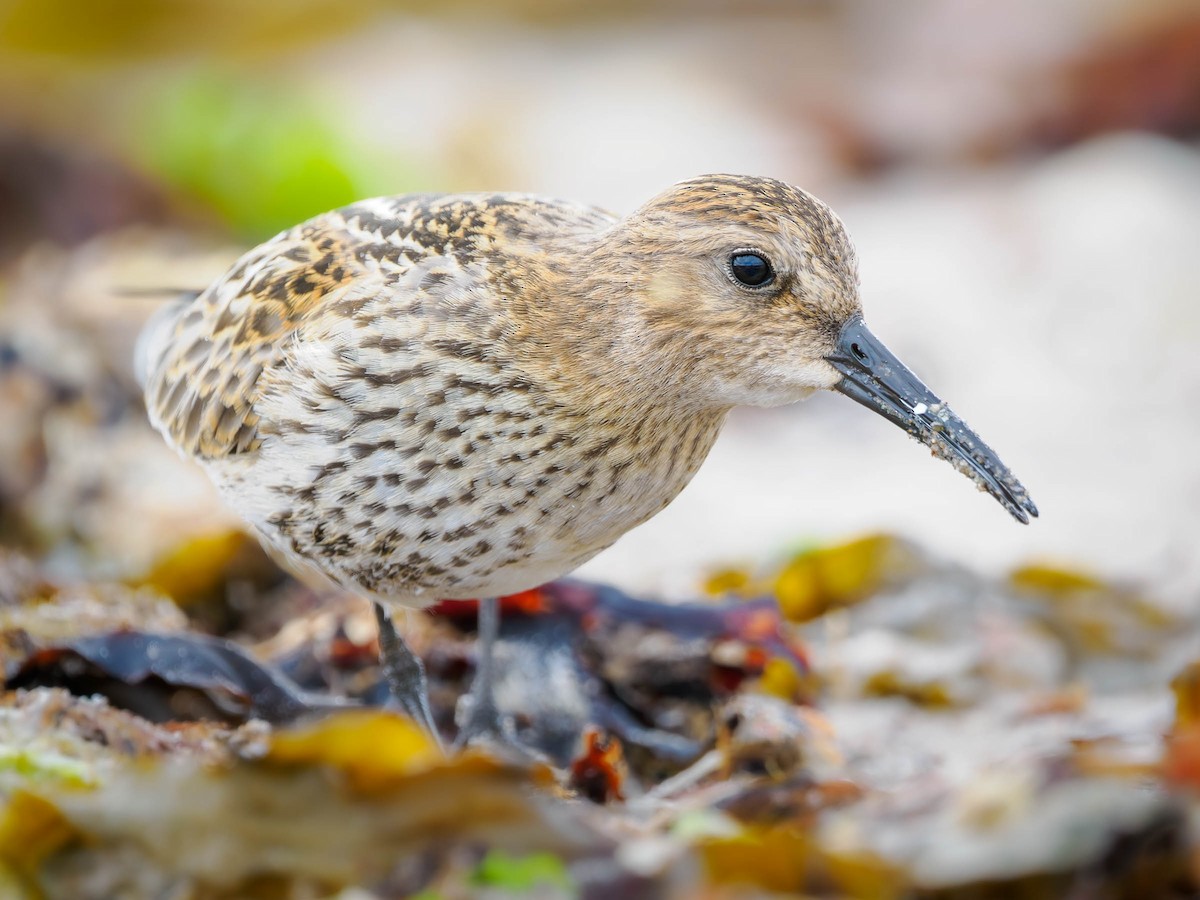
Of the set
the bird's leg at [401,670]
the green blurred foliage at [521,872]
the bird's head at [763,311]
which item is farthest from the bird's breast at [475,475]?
the green blurred foliage at [521,872]

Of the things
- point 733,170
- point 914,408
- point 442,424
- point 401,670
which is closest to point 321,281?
point 442,424

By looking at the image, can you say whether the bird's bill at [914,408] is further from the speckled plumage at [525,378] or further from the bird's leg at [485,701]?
the bird's leg at [485,701]

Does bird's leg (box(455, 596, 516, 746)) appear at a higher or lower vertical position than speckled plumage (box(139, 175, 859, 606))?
lower

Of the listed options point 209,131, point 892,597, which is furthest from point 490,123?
point 892,597

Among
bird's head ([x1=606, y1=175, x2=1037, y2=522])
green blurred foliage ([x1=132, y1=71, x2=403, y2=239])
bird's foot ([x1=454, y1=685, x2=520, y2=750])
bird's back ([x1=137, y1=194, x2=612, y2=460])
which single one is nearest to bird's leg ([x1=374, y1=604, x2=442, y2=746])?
bird's foot ([x1=454, y1=685, x2=520, y2=750])

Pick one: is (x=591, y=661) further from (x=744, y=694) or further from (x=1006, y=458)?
(x=1006, y=458)

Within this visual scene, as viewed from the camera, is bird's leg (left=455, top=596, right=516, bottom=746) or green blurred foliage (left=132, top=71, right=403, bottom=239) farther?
green blurred foliage (left=132, top=71, right=403, bottom=239)

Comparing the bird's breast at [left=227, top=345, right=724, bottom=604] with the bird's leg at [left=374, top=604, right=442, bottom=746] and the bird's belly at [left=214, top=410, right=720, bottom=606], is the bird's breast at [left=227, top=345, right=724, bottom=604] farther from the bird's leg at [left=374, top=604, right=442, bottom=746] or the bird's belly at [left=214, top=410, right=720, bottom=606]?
the bird's leg at [left=374, top=604, right=442, bottom=746]
